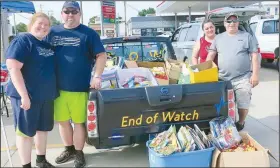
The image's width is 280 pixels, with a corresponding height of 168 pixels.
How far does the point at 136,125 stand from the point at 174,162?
551 millimetres

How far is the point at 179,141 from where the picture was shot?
2973 millimetres

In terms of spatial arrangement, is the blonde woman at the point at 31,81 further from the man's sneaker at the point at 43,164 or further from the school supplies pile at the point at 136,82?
the school supplies pile at the point at 136,82

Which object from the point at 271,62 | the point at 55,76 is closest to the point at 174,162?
the point at 55,76

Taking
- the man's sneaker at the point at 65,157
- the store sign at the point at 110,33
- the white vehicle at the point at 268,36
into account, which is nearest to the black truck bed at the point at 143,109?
the man's sneaker at the point at 65,157

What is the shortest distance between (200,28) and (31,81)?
5.54 meters

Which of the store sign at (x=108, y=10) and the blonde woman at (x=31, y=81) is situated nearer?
the blonde woman at (x=31, y=81)

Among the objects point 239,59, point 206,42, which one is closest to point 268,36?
point 206,42

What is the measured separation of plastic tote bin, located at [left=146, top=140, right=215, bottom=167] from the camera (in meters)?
2.84

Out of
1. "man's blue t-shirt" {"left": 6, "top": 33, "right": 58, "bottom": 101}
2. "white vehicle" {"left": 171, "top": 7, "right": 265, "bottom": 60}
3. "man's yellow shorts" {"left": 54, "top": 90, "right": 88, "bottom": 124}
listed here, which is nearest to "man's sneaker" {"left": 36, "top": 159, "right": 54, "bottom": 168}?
"man's yellow shorts" {"left": 54, "top": 90, "right": 88, "bottom": 124}

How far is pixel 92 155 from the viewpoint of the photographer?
3840 millimetres

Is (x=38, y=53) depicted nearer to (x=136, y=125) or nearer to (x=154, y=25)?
(x=136, y=125)

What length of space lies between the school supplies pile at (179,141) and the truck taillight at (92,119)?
60 centimetres

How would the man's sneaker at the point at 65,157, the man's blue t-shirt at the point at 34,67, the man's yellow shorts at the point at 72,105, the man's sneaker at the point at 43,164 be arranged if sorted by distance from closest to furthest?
1. the man's blue t-shirt at the point at 34,67
2. the man's yellow shorts at the point at 72,105
3. the man's sneaker at the point at 43,164
4. the man's sneaker at the point at 65,157

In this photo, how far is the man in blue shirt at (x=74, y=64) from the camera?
10.5 ft
